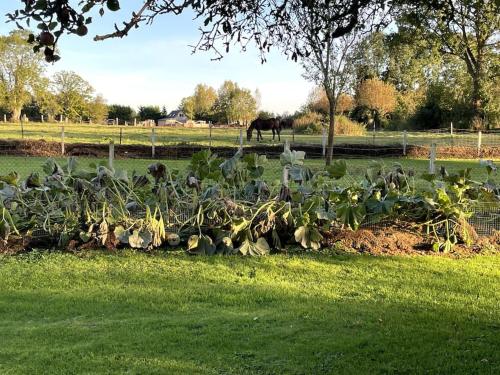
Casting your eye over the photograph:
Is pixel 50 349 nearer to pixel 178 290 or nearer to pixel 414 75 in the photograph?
pixel 178 290

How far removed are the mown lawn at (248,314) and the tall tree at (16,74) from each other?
60.2 meters

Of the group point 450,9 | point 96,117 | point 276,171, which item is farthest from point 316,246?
point 96,117

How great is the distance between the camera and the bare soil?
23.5m

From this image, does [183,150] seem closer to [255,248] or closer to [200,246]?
[200,246]

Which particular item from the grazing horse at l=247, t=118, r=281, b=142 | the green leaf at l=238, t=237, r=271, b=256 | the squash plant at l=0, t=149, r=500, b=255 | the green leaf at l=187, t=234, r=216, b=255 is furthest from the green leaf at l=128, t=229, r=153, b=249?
the grazing horse at l=247, t=118, r=281, b=142

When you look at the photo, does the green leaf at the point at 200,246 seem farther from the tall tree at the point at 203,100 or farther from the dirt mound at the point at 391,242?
the tall tree at the point at 203,100

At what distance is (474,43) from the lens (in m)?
27.6

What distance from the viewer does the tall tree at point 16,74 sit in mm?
60688

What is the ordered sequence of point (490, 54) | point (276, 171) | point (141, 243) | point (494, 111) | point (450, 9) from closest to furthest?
1. point (450, 9)
2. point (141, 243)
3. point (276, 171)
4. point (490, 54)
5. point (494, 111)

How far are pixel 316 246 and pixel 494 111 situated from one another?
1597 inches

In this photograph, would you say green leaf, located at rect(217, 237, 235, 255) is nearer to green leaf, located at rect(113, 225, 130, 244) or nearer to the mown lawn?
the mown lawn

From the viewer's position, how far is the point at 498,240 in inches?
275

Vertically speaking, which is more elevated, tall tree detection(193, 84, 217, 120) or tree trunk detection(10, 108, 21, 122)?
tall tree detection(193, 84, 217, 120)

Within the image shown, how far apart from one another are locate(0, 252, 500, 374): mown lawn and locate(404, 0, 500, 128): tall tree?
2356 mm
